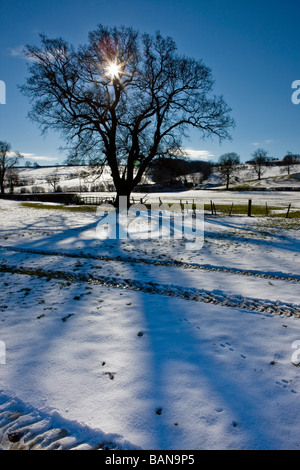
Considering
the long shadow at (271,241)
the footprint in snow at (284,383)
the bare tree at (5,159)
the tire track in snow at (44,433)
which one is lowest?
the tire track in snow at (44,433)

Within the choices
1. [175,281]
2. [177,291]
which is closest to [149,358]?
[177,291]

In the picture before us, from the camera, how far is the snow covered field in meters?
2.59

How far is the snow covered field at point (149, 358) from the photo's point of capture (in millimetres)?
2592

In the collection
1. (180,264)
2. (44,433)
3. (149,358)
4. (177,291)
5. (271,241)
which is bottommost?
(44,433)

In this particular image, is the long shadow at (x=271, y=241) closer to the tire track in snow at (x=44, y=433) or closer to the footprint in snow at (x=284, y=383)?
the footprint in snow at (x=284, y=383)

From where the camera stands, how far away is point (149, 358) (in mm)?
3656

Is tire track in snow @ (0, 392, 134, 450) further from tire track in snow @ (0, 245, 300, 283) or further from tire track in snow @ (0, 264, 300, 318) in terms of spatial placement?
tire track in snow @ (0, 245, 300, 283)

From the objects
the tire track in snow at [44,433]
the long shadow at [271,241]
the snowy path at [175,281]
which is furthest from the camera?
the long shadow at [271,241]

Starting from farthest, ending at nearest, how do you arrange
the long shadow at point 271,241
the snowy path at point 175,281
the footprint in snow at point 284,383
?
the long shadow at point 271,241 < the snowy path at point 175,281 < the footprint in snow at point 284,383

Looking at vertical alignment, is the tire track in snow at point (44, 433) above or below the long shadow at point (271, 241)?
below

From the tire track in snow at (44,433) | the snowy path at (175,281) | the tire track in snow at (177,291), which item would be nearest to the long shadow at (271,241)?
the snowy path at (175,281)

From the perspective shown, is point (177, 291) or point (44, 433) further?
point (177, 291)

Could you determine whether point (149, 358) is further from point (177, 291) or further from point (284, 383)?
point (177, 291)
